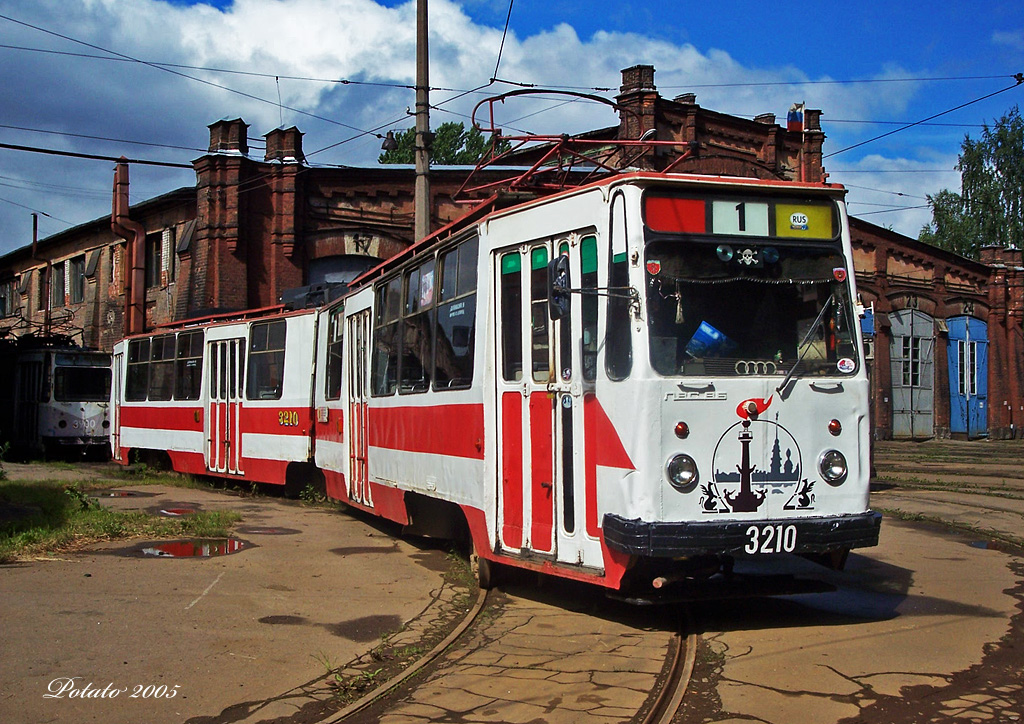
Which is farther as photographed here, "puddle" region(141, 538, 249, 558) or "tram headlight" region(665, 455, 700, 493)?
"puddle" region(141, 538, 249, 558)

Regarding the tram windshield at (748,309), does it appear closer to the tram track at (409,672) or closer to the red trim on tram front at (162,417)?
the tram track at (409,672)

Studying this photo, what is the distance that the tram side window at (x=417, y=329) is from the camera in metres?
9.32

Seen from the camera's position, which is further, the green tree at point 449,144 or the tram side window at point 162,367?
the green tree at point 449,144

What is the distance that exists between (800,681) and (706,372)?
198 cm

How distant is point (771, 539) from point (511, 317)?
101 inches

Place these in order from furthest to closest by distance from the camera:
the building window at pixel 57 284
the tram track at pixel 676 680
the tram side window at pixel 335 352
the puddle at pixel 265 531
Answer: the building window at pixel 57 284, the tram side window at pixel 335 352, the puddle at pixel 265 531, the tram track at pixel 676 680

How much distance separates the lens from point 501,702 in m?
5.30

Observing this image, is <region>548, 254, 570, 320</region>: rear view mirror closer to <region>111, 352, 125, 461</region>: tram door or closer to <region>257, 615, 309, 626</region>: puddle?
<region>257, 615, 309, 626</region>: puddle

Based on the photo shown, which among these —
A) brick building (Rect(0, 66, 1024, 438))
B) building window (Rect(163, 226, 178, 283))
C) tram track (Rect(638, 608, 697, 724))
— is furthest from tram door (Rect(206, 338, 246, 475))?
building window (Rect(163, 226, 178, 283))

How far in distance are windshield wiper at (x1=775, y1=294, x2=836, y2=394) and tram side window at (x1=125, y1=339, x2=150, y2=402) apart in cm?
1635

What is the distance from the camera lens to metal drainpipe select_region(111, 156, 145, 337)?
30031mm

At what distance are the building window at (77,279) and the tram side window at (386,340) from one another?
28.9 metres

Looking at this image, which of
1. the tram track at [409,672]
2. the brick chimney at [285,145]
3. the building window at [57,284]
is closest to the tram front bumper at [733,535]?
the tram track at [409,672]

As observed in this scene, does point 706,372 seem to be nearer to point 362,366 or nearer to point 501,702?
point 501,702
